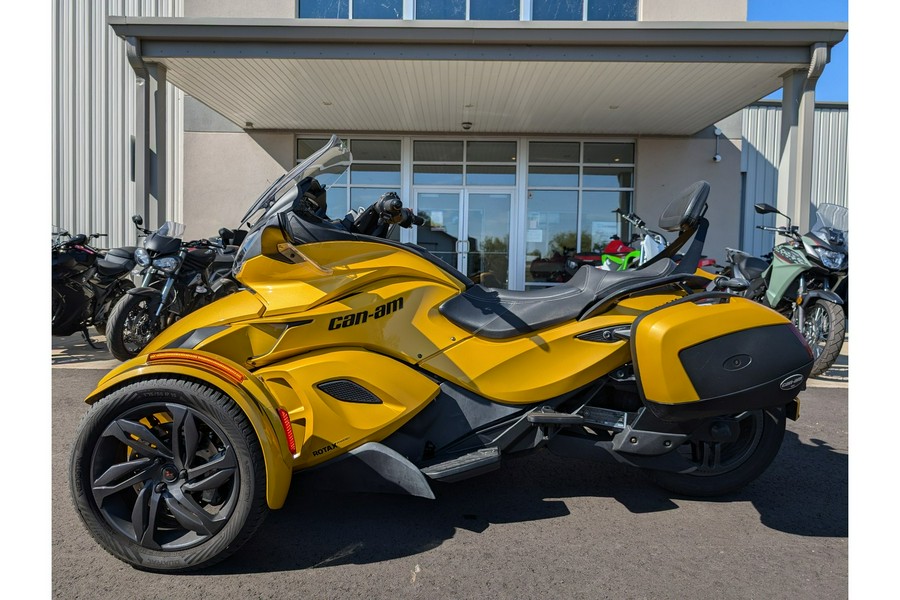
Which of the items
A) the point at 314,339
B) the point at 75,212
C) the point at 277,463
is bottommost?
the point at 277,463

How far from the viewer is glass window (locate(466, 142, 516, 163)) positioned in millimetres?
11492

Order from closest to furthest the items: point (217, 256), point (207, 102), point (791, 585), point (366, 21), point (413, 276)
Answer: point (791, 585) < point (413, 276) < point (217, 256) < point (366, 21) < point (207, 102)

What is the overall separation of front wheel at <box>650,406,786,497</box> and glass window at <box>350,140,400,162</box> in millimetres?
9959

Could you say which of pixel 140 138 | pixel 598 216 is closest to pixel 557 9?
pixel 598 216

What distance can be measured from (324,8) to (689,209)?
→ 35.2ft

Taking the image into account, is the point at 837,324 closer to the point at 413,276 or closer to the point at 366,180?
the point at 413,276

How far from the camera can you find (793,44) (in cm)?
700

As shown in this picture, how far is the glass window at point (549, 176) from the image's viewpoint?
1156cm

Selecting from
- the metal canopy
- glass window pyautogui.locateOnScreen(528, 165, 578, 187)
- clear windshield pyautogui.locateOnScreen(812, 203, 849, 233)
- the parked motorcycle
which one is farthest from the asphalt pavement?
glass window pyautogui.locateOnScreen(528, 165, 578, 187)

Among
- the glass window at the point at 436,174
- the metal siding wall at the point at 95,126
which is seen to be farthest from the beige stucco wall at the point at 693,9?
the metal siding wall at the point at 95,126

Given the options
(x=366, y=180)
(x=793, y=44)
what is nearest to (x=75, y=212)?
(x=366, y=180)

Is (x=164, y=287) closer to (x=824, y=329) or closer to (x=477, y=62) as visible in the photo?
(x=477, y=62)

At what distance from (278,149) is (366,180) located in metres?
1.88

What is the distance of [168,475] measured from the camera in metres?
2.01
